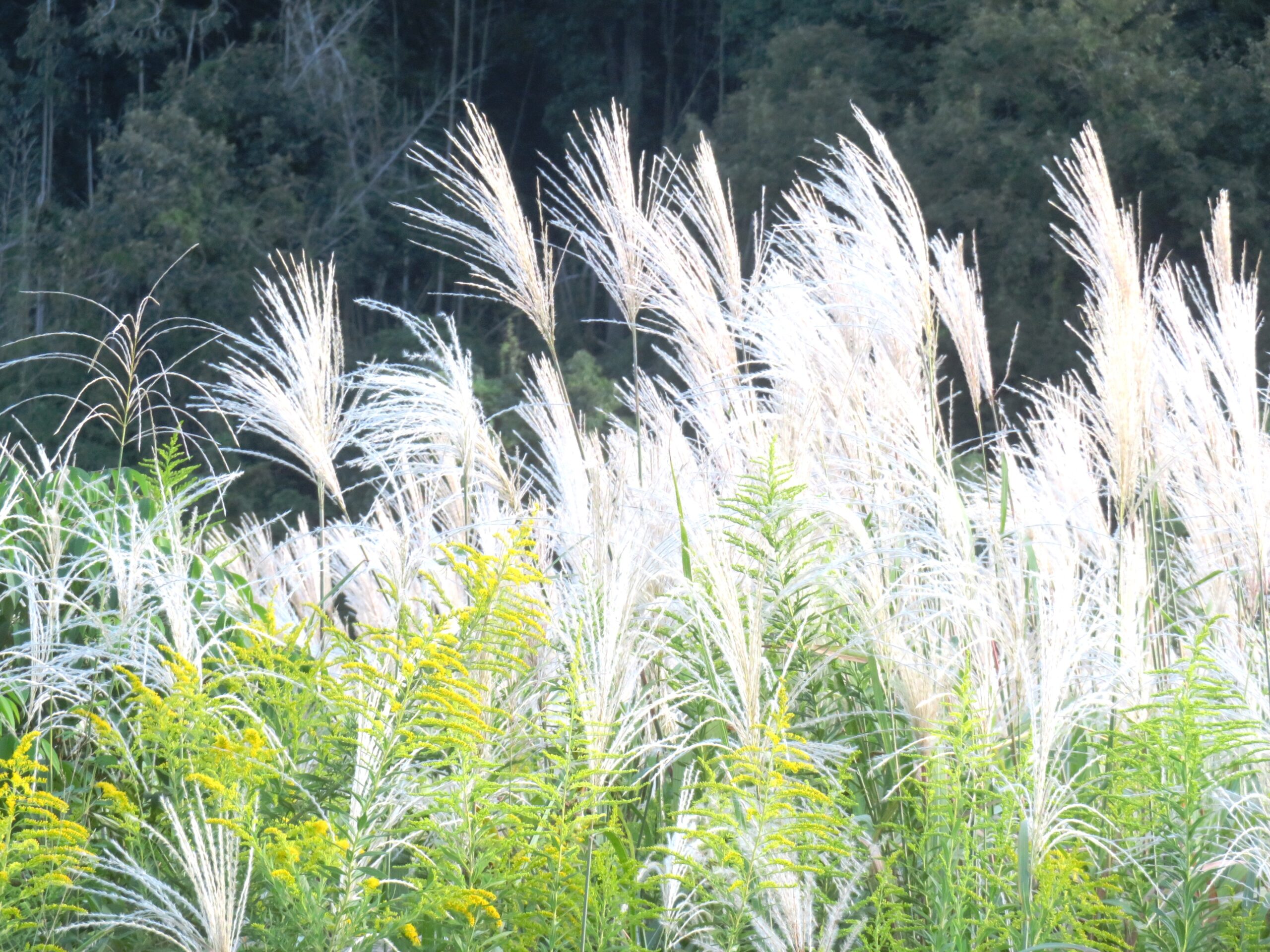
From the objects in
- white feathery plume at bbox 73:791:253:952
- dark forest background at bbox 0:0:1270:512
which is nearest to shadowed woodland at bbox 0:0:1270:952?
white feathery plume at bbox 73:791:253:952

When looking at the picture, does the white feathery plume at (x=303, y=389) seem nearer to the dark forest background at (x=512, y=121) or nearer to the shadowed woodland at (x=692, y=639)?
the shadowed woodland at (x=692, y=639)

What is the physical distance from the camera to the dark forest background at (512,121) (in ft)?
43.8

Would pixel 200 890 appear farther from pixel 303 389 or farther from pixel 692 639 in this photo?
pixel 303 389

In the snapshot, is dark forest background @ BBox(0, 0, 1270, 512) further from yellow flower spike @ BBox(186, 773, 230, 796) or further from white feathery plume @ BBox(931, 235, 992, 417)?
yellow flower spike @ BBox(186, 773, 230, 796)

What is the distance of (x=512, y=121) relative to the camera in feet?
76.0

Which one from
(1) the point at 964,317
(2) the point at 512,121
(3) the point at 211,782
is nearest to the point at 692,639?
(3) the point at 211,782

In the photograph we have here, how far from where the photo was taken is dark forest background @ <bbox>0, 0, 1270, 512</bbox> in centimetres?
1335

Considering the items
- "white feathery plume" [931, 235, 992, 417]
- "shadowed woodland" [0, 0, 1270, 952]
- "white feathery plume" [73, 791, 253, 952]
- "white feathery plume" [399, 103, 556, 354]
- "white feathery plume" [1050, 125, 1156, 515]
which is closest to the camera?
"white feathery plume" [73, 791, 253, 952]

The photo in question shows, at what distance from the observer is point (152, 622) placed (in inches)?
76.4

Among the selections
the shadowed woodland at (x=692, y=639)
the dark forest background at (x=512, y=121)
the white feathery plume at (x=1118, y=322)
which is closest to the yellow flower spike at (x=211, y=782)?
the shadowed woodland at (x=692, y=639)

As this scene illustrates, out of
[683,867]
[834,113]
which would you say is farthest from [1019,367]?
[683,867]

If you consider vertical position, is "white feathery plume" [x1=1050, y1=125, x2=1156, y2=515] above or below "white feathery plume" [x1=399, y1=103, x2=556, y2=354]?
below

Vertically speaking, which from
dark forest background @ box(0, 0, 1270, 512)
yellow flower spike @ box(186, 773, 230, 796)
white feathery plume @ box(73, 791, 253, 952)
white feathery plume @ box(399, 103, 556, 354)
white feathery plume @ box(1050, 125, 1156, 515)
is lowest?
white feathery plume @ box(73, 791, 253, 952)

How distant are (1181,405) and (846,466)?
0.64 m
